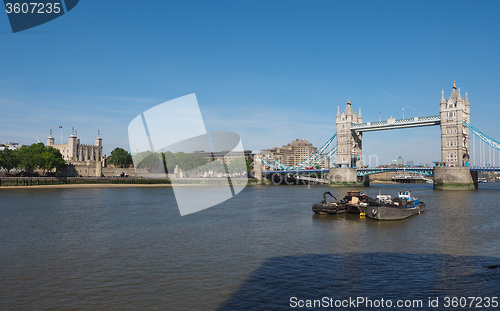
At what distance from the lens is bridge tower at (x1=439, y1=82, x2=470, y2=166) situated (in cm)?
8613

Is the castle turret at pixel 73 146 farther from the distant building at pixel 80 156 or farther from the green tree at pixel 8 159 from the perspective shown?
the green tree at pixel 8 159

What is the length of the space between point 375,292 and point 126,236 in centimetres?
1489

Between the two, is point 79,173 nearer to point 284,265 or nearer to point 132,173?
point 132,173

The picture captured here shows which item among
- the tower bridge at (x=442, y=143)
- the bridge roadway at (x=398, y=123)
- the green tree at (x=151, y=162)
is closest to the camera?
the tower bridge at (x=442, y=143)

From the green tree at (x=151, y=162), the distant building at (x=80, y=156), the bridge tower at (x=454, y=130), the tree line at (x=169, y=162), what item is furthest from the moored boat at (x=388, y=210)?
the distant building at (x=80, y=156)

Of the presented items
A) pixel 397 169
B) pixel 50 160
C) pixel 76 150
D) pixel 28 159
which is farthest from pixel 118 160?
pixel 397 169

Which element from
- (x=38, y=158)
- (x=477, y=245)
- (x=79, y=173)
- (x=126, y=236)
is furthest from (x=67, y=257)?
(x=79, y=173)

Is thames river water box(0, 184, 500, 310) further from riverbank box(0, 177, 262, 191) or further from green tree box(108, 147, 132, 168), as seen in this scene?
green tree box(108, 147, 132, 168)

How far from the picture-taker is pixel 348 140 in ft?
370

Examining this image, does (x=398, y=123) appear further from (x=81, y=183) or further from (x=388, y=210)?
(x=81, y=183)

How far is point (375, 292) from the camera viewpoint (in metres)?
12.6

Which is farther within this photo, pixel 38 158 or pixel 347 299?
pixel 38 158

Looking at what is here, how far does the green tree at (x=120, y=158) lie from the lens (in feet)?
443

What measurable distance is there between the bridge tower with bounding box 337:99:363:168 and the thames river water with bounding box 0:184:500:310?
84623 millimetres
